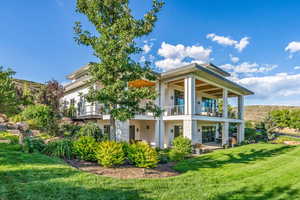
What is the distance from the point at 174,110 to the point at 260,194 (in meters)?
12.7

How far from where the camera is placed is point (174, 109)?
18.2 m

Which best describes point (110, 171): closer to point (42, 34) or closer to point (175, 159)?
point (175, 159)

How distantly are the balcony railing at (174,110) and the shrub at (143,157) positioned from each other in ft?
28.6

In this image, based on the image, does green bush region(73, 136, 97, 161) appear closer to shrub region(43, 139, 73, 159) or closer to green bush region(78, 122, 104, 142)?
shrub region(43, 139, 73, 159)

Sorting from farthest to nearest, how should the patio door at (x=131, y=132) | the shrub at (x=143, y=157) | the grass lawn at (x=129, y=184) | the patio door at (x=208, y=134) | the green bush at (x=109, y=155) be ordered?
the patio door at (x=208, y=134) < the patio door at (x=131, y=132) < the shrub at (x=143, y=157) < the green bush at (x=109, y=155) < the grass lawn at (x=129, y=184)

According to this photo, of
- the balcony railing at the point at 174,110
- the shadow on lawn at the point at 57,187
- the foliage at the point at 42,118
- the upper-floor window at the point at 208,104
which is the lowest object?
the shadow on lawn at the point at 57,187

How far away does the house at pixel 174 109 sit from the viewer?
47.7 ft

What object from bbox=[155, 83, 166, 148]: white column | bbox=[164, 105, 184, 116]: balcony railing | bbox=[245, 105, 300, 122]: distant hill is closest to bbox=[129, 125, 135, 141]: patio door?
bbox=[155, 83, 166, 148]: white column

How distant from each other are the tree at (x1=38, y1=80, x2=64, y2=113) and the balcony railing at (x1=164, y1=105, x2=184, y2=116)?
10.1 m

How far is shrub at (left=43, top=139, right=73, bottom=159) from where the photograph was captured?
887 centimetres

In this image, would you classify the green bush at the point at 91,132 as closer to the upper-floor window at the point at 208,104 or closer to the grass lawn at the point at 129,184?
the grass lawn at the point at 129,184

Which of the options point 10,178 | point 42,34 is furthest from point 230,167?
point 42,34

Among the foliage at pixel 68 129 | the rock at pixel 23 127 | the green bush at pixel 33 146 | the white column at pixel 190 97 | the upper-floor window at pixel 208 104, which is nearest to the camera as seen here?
the green bush at pixel 33 146

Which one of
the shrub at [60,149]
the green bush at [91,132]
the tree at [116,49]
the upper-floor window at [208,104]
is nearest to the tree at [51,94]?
the green bush at [91,132]
